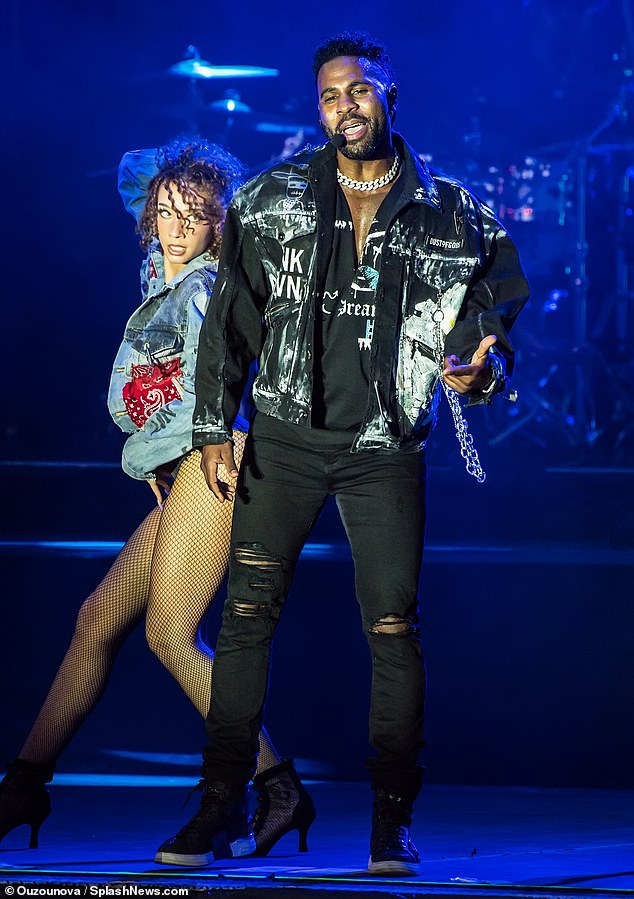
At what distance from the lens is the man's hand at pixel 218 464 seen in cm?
255

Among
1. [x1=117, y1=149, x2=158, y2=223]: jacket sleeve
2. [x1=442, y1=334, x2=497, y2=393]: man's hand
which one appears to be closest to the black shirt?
[x1=442, y1=334, x2=497, y2=393]: man's hand

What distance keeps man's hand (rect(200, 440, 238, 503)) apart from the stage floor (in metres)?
0.71

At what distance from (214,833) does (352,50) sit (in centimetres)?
154

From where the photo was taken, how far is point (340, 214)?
8.43 feet

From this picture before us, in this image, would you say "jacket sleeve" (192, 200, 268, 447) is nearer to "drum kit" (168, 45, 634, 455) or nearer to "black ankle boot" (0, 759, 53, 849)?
"black ankle boot" (0, 759, 53, 849)

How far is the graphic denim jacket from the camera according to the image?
285 cm

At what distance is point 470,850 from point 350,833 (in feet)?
1.06

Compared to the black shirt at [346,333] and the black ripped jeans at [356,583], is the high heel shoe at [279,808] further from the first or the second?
the black shirt at [346,333]

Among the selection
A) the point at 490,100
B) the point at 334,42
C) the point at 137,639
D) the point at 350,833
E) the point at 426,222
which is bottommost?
the point at 350,833

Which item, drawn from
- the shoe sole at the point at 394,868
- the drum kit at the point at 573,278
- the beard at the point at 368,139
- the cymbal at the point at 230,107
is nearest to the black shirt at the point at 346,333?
the beard at the point at 368,139

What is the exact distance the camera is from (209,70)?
27.9ft

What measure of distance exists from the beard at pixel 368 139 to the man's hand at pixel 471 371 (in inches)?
17.5

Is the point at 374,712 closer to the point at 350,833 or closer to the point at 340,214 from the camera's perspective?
the point at 350,833

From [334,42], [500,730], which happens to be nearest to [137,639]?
[500,730]
